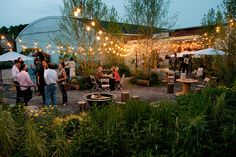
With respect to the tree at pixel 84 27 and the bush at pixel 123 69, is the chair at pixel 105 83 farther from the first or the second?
the bush at pixel 123 69

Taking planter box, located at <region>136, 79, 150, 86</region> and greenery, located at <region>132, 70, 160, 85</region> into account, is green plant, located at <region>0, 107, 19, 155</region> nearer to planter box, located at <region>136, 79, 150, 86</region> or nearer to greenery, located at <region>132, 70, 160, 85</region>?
planter box, located at <region>136, 79, 150, 86</region>

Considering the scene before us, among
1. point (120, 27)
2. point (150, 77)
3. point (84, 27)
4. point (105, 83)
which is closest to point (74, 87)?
point (105, 83)

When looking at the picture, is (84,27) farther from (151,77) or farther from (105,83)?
(151,77)

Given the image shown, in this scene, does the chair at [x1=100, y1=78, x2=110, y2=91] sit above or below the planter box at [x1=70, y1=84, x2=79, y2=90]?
above

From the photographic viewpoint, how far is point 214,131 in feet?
12.7

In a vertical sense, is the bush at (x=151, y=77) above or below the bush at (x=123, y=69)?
below

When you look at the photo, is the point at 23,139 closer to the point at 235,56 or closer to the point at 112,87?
the point at 112,87

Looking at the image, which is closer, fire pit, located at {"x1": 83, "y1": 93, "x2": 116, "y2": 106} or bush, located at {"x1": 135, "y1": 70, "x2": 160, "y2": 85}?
fire pit, located at {"x1": 83, "y1": 93, "x2": 116, "y2": 106}

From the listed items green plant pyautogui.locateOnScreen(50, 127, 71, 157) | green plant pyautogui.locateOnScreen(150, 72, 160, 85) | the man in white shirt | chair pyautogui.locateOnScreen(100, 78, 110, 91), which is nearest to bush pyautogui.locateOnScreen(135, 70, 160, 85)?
green plant pyautogui.locateOnScreen(150, 72, 160, 85)

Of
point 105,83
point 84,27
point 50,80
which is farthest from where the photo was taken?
point 84,27

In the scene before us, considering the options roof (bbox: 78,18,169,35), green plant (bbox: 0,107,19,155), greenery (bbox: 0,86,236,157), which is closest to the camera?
greenery (bbox: 0,86,236,157)

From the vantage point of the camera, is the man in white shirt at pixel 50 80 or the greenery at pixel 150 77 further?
the greenery at pixel 150 77

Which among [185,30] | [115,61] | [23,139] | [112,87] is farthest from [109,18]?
[23,139]

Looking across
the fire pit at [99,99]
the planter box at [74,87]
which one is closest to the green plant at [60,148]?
the fire pit at [99,99]
